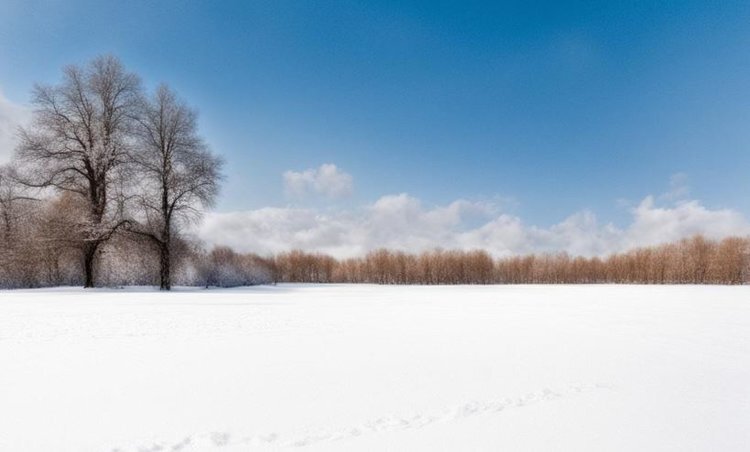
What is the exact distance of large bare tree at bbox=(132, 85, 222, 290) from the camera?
1753 centimetres

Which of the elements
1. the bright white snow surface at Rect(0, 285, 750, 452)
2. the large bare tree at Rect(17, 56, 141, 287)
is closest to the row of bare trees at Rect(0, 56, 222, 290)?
the large bare tree at Rect(17, 56, 141, 287)

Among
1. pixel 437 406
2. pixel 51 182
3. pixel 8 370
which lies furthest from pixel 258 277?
pixel 437 406

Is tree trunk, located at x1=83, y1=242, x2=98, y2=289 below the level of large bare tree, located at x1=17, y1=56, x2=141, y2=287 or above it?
below

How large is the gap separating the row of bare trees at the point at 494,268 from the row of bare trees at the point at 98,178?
12669 mm

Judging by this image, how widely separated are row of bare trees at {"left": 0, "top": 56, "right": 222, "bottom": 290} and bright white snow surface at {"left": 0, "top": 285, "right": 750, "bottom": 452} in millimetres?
11909

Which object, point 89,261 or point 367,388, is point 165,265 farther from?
A: point 367,388

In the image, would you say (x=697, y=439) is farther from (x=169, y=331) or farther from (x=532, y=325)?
(x=169, y=331)

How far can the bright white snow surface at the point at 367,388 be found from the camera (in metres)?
2.50

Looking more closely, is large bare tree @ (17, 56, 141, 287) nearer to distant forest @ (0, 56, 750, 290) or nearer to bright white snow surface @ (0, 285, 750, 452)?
distant forest @ (0, 56, 750, 290)

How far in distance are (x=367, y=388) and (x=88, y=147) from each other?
18.5 metres

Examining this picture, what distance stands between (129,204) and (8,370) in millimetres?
15037

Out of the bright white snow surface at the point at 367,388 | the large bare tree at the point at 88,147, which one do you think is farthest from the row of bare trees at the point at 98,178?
the bright white snow surface at the point at 367,388

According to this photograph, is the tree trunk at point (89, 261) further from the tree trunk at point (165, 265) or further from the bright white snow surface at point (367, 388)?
the bright white snow surface at point (367, 388)

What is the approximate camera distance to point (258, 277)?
2531cm
